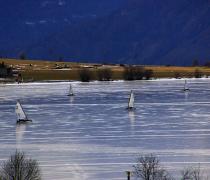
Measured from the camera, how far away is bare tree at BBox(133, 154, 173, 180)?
32.7 metres

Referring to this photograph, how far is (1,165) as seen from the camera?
38625 mm

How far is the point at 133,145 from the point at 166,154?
13.8 feet

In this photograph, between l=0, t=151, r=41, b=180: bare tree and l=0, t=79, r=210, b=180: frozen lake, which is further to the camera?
l=0, t=79, r=210, b=180: frozen lake

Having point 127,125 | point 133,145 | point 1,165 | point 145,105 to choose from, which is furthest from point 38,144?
point 145,105

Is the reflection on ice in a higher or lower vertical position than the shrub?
lower

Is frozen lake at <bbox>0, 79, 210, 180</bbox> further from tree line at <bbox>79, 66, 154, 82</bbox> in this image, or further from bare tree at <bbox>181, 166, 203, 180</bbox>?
tree line at <bbox>79, 66, 154, 82</bbox>

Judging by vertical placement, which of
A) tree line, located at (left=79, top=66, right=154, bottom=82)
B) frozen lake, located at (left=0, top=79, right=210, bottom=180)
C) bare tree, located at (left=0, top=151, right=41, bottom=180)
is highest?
tree line, located at (left=79, top=66, right=154, bottom=82)

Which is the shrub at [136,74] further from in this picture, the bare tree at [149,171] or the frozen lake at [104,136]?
the bare tree at [149,171]

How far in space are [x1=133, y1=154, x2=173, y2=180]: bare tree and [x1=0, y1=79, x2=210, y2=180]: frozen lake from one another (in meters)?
0.63

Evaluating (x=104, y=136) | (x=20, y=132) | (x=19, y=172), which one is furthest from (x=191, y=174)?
(x=20, y=132)

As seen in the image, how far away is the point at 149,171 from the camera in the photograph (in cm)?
3316

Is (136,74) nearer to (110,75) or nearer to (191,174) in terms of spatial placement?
(110,75)

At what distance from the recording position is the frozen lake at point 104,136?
3931 cm

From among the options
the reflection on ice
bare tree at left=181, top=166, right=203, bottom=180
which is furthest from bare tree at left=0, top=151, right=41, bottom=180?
the reflection on ice
